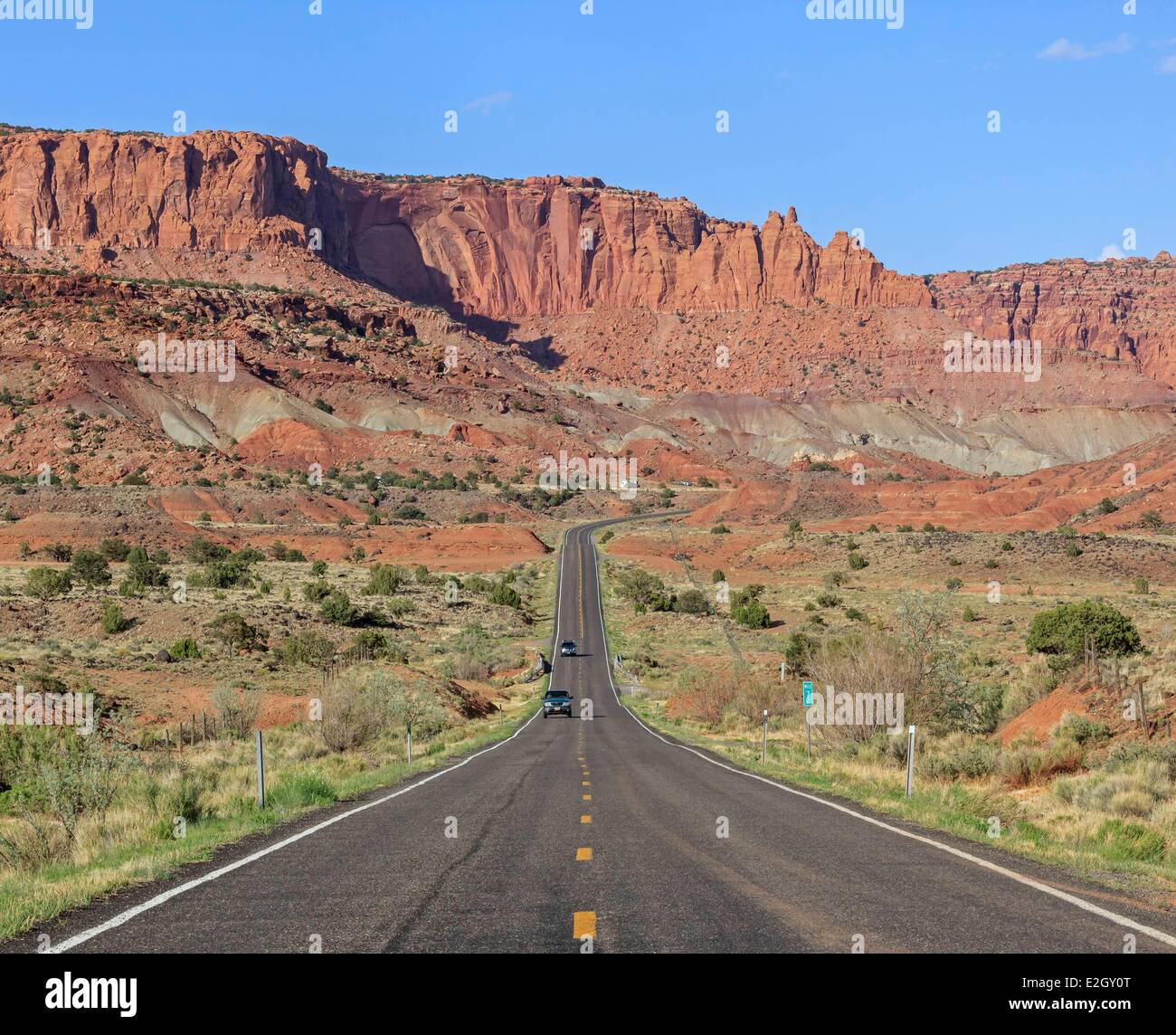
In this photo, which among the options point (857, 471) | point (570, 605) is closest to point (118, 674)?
point (570, 605)

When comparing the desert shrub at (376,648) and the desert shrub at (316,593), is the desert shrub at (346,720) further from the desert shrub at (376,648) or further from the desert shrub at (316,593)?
the desert shrub at (316,593)

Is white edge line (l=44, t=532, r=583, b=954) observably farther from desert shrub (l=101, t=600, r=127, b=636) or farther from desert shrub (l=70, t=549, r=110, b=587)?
desert shrub (l=70, t=549, r=110, b=587)

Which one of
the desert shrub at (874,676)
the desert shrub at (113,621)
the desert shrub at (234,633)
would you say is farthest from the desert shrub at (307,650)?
the desert shrub at (874,676)

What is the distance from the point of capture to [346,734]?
2825 centimetres

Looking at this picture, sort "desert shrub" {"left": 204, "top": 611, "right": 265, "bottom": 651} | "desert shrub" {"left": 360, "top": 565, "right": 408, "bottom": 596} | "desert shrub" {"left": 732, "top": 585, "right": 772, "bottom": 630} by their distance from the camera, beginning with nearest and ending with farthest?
"desert shrub" {"left": 204, "top": 611, "right": 265, "bottom": 651} < "desert shrub" {"left": 732, "top": 585, "right": 772, "bottom": 630} < "desert shrub" {"left": 360, "top": 565, "right": 408, "bottom": 596}

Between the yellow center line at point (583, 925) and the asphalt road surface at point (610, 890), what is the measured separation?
0.04 ft

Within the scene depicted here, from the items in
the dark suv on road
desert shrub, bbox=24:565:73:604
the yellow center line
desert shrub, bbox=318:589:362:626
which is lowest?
the dark suv on road

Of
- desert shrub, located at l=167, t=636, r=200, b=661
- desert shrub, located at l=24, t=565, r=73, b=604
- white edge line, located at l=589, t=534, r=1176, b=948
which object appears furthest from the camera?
desert shrub, located at l=24, t=565, r=73, b=604

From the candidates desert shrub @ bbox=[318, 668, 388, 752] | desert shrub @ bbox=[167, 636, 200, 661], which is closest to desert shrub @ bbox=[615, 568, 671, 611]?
desert shrub @ bbox=[167, 636, 200, 661]

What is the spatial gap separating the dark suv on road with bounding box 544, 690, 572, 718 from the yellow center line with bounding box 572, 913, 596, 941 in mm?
34155

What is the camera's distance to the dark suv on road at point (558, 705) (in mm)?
42062

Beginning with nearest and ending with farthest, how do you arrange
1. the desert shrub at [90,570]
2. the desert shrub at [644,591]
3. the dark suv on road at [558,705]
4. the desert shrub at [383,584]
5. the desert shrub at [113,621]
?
1. the dark suv on road at [558,705]
2. the desert shrub at [113,621]
3. the desert shrub at [90,570]
4. the desert shrub at [383,584]
5. the desert shrub at [644,591]

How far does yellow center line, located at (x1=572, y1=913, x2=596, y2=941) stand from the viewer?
7461mm
